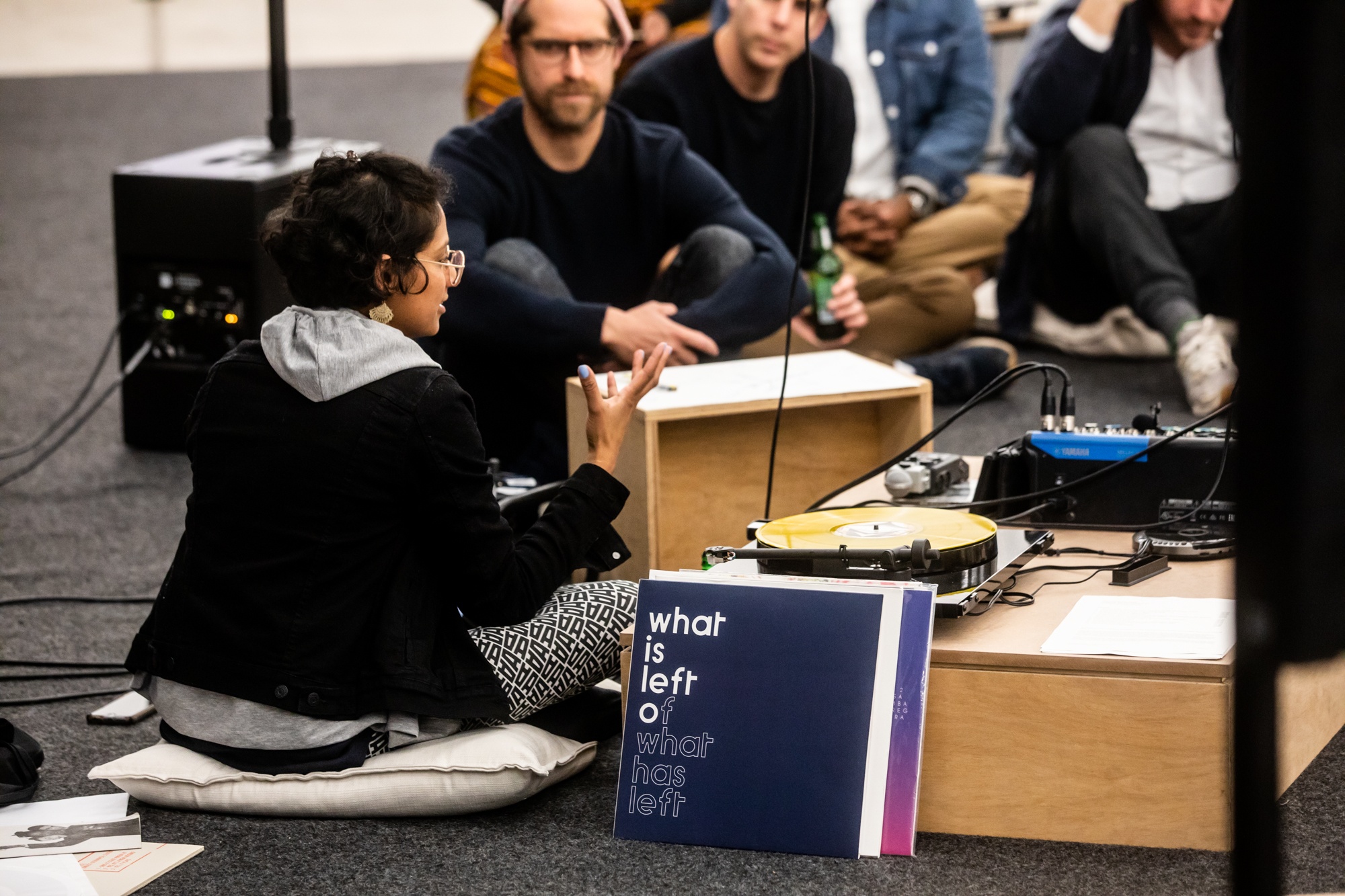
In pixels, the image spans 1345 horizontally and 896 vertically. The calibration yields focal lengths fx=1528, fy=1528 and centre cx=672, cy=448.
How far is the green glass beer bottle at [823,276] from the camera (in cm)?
294

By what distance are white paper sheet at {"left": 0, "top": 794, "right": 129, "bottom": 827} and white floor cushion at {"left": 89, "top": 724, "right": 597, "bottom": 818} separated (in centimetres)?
3

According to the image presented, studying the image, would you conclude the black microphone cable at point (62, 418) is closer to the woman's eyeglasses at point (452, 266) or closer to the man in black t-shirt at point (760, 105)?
the man in black t-shirt at point (760, 105)

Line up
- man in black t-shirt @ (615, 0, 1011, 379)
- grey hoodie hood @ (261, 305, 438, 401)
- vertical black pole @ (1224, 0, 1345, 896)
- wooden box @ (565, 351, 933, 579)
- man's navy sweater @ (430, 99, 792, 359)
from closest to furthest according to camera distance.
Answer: vertical black pole @ (1224, 0, 1345, 896), grey hoodie hood @ (261, 305, 438, 401), wooden box @ (565, 351, 933, 579), man's navy sweater @ (430, 99, 792, 359), man in black t-shirt @ (615, 0, 1011, 379)

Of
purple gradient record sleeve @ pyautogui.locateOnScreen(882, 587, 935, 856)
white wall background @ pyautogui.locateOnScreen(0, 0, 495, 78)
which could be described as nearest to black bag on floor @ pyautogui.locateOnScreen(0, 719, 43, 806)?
purple gradient record sleeve @ pyautogui.locateOnScreen(882, 587, 935, 856)

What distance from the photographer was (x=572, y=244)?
95.0 inches

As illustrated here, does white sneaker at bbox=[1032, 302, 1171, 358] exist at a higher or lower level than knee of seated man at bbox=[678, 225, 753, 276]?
lower

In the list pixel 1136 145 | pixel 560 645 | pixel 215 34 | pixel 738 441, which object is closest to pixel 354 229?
pixel 560 645

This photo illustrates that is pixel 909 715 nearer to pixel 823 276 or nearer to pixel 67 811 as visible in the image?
pixel 67 811

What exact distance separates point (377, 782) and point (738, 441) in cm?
78

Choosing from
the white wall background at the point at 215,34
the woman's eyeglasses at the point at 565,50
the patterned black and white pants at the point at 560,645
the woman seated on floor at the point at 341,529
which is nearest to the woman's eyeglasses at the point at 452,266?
the woman seated on floor at the point at 341,529

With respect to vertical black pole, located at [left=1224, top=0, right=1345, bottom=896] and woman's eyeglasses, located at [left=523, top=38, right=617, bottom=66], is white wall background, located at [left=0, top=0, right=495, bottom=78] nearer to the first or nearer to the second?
woman's eyeglasses, located at [left=523, top=38, right=617, bottom=66]

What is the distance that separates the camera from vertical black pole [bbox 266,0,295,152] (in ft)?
9.59

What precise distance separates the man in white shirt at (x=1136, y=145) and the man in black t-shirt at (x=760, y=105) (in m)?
0.56

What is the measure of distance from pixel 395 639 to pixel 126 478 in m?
1.53
